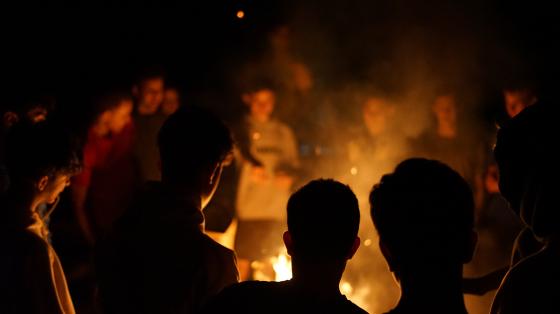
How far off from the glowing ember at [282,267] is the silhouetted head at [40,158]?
1648 millimetres

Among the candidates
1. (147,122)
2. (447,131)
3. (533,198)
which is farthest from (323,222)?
(447,131)

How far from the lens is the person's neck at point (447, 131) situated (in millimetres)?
6434

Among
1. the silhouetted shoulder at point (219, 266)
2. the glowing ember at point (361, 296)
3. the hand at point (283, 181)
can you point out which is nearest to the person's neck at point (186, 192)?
the silhouetted shoulder at point (219, 266)

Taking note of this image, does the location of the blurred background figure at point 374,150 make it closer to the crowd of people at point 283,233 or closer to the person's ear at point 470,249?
the crowd of people at point 283,233

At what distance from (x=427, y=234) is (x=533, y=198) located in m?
0.67

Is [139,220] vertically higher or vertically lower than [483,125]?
lower

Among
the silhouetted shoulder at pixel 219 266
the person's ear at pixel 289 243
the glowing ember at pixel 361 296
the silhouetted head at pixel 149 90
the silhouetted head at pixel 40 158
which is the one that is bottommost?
the glowing ember at pixel 361 296

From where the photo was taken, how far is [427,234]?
69.8 inches

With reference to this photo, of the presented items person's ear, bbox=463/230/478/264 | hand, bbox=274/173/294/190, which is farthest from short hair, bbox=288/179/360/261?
hand, bbox=274/173/294/190

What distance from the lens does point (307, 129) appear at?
8141mm

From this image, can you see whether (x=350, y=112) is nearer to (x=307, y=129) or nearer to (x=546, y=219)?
(x=307, y=129)

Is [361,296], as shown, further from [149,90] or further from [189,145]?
[189,145]

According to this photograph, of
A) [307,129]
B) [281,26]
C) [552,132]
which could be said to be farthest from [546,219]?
[281,26]

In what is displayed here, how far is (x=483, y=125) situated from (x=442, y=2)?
107 inches
